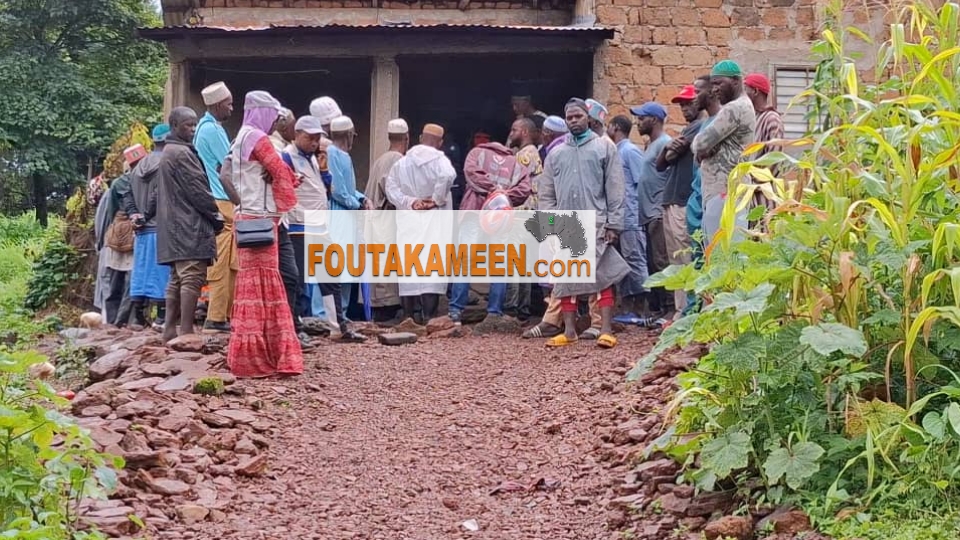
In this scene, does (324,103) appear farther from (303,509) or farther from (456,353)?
(303,509)

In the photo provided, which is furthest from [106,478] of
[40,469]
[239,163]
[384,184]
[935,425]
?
[384,184]

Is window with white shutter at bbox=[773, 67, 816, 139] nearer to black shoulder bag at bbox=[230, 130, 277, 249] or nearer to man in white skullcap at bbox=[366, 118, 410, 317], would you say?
man in white skullcap at bbox=[366, 118, 410, 317]

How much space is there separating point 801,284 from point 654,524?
114 centimetres

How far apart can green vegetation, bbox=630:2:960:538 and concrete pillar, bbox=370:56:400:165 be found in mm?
7764

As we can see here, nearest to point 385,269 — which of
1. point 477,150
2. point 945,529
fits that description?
point 477,150

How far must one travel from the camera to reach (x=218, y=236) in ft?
30.8

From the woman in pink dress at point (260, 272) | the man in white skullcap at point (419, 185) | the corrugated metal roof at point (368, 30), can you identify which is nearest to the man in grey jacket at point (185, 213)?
the woman in pink dress at point (260, 272)

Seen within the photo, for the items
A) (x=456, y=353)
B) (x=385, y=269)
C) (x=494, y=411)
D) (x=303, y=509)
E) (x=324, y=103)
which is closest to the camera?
(x=303, y=509)

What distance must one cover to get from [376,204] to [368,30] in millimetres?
2130

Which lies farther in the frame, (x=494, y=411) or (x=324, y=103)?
(x=324, y=103)

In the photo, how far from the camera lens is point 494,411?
7.48 meters

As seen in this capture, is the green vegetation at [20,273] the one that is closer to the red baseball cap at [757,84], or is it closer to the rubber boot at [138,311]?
the rubber boot at [138,311]

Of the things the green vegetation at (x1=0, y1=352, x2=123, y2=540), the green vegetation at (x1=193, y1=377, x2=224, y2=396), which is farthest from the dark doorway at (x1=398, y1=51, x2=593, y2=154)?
the green vegetation at (x1=0, y1=352, x2=123, y2=540)

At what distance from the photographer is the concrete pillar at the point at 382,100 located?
41.8ft
